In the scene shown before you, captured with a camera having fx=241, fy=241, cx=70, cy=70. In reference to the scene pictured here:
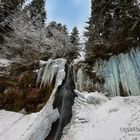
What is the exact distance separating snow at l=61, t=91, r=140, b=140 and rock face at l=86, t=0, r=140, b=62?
13.2 feet

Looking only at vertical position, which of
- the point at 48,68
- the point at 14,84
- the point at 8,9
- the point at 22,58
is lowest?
the point at 14,84

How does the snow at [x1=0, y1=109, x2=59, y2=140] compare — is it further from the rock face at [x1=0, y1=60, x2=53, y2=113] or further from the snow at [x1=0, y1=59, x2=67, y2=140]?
the rock face at [x1=0, y1=60, x2=53, y2=113]

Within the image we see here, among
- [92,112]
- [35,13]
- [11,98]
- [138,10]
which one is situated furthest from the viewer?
[35,13]

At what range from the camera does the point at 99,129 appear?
11.9 m

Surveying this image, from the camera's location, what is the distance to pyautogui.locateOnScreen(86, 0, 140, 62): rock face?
55.7 feet

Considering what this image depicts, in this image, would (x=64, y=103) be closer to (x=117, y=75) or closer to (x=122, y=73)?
(x=117, y=75)

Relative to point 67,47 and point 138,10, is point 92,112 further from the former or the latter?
point 67,47

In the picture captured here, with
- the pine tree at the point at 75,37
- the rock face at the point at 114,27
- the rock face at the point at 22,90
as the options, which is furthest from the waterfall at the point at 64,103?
the pine tree at the point at 75,37

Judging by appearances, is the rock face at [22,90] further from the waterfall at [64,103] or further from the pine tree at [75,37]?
the pine tree at [75,37]

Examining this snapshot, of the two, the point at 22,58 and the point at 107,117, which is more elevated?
the point at 22,58

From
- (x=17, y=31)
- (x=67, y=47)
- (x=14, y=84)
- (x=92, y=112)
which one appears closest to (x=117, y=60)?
(x=92, y=112)

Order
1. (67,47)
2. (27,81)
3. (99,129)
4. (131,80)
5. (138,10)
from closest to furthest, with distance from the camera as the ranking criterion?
(99,129)
(131,80)
(27,81)
(138,10)
(67,47)

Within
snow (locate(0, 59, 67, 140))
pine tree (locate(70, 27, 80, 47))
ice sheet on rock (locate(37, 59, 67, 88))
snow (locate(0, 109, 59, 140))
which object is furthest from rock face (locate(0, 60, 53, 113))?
pine tree (locate(70, 27, 80, 47))

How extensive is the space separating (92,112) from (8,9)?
48.5 ft
